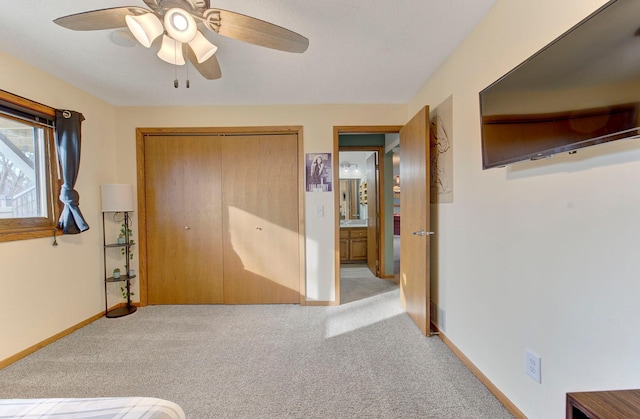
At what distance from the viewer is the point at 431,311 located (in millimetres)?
2689

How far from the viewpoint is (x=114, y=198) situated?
2.95 meters

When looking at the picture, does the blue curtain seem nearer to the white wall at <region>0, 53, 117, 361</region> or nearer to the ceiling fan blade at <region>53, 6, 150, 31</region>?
the white wall at <region>0, 53, 117, 361</region>

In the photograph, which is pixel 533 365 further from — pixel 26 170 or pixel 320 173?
pixel 26 170

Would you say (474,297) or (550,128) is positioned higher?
(550,128)

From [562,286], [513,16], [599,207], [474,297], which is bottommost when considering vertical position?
[474,297]

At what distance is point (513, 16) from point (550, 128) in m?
0.80

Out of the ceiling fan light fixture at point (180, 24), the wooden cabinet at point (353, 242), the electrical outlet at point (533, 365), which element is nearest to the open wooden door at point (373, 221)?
the wooden cabinet at point (353, 242)

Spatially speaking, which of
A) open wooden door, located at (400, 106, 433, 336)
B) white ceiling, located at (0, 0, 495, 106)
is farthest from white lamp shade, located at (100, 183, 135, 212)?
open wooden door, located at (400, 106, 433, 336)

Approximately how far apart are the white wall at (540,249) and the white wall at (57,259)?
3.43 meters

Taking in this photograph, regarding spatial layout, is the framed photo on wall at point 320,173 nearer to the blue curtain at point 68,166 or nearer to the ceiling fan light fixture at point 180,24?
the ceiling fan light fixture at point 180,24

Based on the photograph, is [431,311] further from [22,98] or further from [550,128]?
[22,98]

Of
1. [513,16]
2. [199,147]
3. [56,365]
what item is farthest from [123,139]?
[513,16]

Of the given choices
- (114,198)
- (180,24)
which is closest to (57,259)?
(114,198)

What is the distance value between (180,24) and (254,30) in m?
0.36
